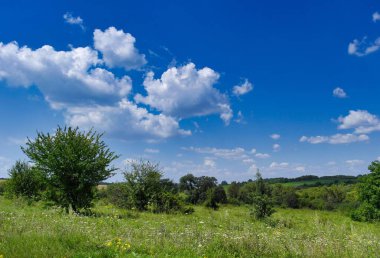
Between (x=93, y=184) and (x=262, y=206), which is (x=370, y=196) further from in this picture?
(x=93, y=184)

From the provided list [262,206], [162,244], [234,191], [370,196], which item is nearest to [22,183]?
[262,206]

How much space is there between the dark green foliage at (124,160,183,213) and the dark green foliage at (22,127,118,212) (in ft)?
23.1

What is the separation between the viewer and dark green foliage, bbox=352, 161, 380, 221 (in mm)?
34938

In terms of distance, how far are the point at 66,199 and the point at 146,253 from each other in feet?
49.4

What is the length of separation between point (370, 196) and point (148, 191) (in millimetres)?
22571

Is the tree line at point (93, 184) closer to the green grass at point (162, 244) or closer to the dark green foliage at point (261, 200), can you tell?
the dark green foliage at point (261, 200)

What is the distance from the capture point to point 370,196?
36219 mm

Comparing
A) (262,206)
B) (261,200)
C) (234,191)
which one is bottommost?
(262,206)

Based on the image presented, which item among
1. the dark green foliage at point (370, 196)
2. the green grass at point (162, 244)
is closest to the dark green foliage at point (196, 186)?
the dark green foliage at point (370, 196)

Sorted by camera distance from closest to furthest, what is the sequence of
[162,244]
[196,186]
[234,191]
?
1. [162,244]
2. [196,186]
3. [234,191]

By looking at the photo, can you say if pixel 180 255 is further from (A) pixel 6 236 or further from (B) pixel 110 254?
(A) pixel 6 236

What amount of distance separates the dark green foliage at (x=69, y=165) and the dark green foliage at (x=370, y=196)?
85.7 ft

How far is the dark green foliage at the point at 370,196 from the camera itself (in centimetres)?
3494

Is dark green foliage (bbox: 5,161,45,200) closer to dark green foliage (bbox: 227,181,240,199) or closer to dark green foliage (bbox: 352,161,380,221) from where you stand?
dark green foliage (bbox: 352,161,380,221)
